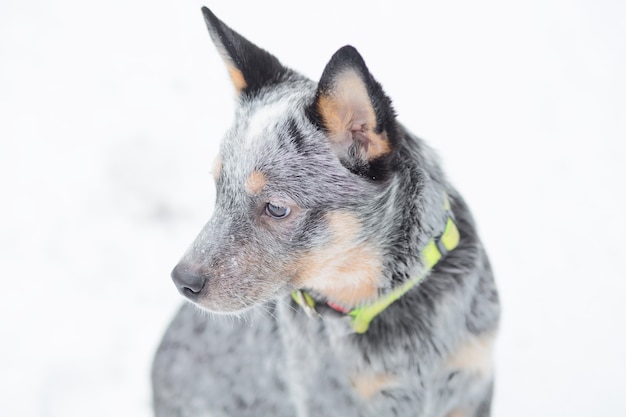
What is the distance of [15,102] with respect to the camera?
6316mm

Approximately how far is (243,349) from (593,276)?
2.55 metres

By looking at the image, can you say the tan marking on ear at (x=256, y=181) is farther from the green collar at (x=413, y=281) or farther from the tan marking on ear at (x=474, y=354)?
the tan marking on ear at (x=474, y=354)

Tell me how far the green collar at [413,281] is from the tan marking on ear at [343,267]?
0.05 m

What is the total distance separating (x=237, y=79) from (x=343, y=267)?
987 mm

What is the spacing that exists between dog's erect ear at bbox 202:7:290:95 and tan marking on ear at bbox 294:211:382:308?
74 cm

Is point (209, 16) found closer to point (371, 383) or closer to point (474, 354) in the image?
point (371, 383)

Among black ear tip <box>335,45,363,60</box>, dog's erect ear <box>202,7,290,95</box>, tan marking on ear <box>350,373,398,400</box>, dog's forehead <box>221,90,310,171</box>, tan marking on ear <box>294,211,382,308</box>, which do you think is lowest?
tan marking on ear <box>350,373,398,400</box>

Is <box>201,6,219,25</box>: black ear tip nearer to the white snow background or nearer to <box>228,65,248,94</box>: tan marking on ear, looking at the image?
<box>228,65,248,94</box>: tan marking on ear

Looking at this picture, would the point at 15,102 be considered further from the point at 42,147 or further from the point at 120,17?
the point at 120,17

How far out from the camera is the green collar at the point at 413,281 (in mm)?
2980

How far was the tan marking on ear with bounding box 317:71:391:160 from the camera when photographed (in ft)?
8.29

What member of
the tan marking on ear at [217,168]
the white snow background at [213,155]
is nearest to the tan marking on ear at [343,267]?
the tan marking on ear at [217,168]

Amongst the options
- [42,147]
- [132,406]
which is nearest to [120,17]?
[42,147]

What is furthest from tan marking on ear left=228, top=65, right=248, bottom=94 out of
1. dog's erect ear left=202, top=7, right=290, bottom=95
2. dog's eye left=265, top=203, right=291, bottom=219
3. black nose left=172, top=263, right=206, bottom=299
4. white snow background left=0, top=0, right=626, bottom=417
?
white snow background left=0, top=0, right=626, bottom=417
